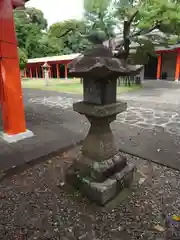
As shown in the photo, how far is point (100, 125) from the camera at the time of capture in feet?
6.48

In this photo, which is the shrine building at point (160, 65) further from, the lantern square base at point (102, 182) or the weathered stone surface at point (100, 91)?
the lantern square base at point (102, 182)

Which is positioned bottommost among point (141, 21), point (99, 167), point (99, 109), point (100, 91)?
point (99, 167)

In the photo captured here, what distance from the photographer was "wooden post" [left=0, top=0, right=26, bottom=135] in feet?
9.97

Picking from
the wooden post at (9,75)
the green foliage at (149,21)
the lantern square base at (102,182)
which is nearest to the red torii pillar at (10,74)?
the wooden post at (9,75)

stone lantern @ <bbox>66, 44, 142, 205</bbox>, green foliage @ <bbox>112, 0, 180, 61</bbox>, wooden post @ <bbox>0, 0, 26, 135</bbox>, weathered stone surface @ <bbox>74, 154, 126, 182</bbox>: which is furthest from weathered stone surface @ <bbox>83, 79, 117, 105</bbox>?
wooden post @ <bbox>0, 0, 26, 135</bbox>

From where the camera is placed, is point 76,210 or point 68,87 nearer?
point 76,210

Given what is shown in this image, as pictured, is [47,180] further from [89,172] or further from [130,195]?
[130,195]

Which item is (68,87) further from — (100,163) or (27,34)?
(27,34)

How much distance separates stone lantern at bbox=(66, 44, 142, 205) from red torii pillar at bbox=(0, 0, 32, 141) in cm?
180

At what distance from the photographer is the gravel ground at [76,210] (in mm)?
1565

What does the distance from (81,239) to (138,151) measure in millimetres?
1856

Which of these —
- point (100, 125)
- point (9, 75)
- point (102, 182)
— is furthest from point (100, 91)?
point (9, 75)

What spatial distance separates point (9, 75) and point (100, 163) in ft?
7.69

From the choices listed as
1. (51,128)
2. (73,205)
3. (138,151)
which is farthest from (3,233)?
(51,128)
